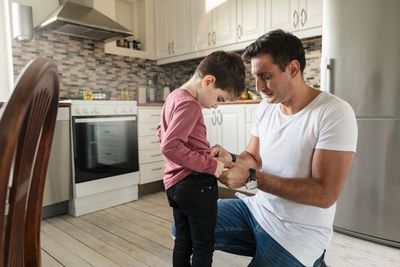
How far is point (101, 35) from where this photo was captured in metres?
3.19

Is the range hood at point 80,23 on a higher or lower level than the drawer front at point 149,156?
higher

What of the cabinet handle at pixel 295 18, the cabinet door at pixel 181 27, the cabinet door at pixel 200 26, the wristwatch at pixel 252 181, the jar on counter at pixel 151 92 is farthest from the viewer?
the jar on counter at pixel 151 92

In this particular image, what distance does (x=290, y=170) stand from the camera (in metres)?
1.08

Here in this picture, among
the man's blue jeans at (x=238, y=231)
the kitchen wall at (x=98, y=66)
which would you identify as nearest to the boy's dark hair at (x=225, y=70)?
the man's blue jeans at (x=238, y=231)

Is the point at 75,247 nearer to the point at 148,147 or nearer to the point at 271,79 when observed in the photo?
the point at 148,147

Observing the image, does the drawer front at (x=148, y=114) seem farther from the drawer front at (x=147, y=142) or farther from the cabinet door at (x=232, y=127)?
Answer: the cabinet door at (x=232, y=127)

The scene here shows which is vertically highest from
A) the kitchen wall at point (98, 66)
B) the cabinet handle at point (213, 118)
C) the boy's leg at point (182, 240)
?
the kitchen wall at point (98, 66)

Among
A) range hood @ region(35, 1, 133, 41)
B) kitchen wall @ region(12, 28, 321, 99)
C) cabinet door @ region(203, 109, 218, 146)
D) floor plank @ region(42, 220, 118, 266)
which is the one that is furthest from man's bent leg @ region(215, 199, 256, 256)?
range hood @ region(35, 1, 133, 41)

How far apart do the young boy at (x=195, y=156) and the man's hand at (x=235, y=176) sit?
0.03 m

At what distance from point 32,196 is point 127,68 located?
3.32m

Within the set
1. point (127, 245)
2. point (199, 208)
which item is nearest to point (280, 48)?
point (199, 208)

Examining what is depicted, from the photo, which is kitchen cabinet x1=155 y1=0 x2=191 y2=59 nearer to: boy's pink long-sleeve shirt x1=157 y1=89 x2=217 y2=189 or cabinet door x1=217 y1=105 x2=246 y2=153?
cabinet door x1=217 y1=105 x2=246 y2=153

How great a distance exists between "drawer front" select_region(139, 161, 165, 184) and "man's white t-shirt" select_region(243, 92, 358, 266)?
2.02m

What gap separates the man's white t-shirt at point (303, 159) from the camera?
97 cm
